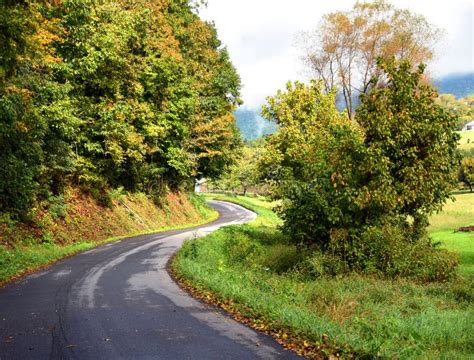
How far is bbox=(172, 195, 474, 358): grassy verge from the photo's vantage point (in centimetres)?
666

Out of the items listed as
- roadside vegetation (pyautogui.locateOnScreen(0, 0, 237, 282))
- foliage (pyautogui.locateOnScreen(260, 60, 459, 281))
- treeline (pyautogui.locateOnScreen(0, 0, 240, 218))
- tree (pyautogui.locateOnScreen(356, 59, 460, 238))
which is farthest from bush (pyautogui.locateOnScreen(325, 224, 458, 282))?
treeline (pyautogui.locateOnScreen(0, 0, 240, 218))

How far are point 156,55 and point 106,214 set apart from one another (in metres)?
14.0

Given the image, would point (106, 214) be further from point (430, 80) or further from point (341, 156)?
point (430, 80)

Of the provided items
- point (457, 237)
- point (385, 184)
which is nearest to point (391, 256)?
point (385, 184)

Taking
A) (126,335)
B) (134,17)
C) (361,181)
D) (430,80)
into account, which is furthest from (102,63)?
(430,80)

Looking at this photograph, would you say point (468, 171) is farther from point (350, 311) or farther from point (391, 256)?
point (350, 311)

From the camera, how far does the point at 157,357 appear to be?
21.1 feet

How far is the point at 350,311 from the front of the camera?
9859mm

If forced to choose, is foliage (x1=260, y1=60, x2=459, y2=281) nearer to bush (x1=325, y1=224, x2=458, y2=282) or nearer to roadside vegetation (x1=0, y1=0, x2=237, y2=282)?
bush (x1=325, y1=224, x2=458, y2=282)

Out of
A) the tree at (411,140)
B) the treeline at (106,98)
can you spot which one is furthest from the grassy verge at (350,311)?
the treeline at (106,98)

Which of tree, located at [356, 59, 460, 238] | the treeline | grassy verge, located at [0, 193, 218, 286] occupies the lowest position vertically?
grassy verge, located at [0, 193, 218, 286]

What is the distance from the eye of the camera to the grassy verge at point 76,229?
670 inches

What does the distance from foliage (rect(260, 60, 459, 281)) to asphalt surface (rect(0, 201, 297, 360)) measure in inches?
281

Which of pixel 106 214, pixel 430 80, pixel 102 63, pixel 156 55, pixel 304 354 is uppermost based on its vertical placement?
pixel 156 55
